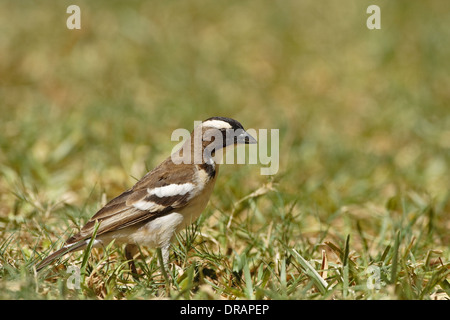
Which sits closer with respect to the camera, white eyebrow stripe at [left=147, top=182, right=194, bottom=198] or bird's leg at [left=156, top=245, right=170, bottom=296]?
bird's leg at [left=156, top=245, right=170, bottom=296]

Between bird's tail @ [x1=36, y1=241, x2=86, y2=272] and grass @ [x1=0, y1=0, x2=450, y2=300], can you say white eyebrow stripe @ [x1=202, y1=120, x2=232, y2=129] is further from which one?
bird's tail @ [x1=36, y1=241, x2=86, y2=272]

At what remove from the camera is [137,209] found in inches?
159

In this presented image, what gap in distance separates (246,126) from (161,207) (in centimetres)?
357

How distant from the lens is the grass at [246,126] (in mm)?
3824

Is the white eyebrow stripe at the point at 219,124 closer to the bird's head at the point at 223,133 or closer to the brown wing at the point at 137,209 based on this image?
the bird's head at the point at 223,133

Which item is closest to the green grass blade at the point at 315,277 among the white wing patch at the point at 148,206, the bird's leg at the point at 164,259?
the bird's leg at the point at 164,259

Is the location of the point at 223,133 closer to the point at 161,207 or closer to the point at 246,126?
the point at 161,207

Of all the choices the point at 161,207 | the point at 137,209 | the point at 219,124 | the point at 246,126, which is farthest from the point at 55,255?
the point at 246,126

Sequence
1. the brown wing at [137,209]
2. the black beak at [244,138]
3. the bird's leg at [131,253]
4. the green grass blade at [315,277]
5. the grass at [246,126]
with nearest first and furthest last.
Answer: the green grass blade at [315,277]
the grass at [246,126]
the brown wing at [137,209]
the bird's leg at [131,253]
the black beak at [244,138]

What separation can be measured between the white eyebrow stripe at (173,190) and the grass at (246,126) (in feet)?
0.91

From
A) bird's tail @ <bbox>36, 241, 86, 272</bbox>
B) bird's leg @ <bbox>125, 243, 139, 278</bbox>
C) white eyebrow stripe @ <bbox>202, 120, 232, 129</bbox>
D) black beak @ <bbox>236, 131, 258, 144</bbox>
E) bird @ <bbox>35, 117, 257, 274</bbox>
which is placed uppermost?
white eyebrow stripe @ <bbox>202, 120, 232, 129</bbox>

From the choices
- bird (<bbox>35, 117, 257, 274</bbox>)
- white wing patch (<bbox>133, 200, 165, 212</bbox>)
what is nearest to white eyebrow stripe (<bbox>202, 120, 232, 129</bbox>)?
bird (<bbox>35, 117, 257, 274</bbox>)

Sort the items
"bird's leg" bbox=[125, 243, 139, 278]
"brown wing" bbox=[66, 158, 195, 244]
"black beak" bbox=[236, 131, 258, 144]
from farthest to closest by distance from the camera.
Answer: "black beak" bbox=[236, 131, 258, 144] → "bird's leg" bbox=[125, 243, 139, 278] → "brown wing" bbox=[66, 158, 195, 244]

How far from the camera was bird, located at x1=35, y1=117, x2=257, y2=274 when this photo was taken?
3990mm
